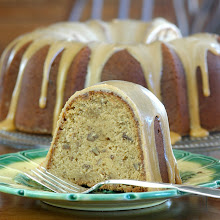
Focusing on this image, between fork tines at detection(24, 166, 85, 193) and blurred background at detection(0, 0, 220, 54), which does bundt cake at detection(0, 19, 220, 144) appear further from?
blurred background at detection(0, 0, 220, 54)

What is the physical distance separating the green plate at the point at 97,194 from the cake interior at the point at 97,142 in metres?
0.07

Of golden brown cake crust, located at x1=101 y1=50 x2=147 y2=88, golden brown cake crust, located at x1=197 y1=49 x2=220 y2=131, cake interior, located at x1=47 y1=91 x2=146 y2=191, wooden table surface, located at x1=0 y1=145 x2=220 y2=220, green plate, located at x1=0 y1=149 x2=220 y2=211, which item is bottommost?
wooden table surface, located at x1=0 y1=145 x2=220 y2=220

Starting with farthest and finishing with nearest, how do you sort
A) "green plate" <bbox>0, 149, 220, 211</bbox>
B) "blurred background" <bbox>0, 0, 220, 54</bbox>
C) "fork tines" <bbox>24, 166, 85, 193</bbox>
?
"blurred background" <bbox>0, 0, 220, 54</bbox>
"fork tines" <bbox>24, 166, 85, 193</bbox>
"green plate" <bbox>0, 149, 220, 211</bbox>

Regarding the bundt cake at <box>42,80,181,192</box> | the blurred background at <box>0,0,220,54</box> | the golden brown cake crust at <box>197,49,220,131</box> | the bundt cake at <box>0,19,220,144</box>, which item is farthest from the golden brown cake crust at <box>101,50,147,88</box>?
the blurred background at <box>0,0,220,54</box>

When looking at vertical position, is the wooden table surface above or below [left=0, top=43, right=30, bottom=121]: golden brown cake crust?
below

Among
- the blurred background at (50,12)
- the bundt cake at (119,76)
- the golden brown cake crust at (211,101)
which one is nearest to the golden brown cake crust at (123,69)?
the bundt cake at (119,76)

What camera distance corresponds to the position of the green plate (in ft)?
2.32

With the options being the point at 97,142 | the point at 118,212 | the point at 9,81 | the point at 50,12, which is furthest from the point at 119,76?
the point at 50,12

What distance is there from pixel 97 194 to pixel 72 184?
0.18 meters

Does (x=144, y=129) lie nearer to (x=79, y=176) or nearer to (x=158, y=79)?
(x=79, y=176)

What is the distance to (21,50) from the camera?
1779 mm

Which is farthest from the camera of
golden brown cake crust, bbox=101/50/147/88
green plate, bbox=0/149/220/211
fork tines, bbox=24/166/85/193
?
golden brown cake crust, bbox=101/50/147/88

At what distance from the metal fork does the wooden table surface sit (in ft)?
0.12

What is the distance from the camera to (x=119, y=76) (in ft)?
5.20
